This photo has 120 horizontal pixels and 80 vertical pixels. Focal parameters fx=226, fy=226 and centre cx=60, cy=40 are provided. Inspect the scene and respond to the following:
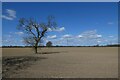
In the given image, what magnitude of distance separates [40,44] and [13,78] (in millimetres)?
40792

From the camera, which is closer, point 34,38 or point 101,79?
point 101,79

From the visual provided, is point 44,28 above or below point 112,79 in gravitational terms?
above

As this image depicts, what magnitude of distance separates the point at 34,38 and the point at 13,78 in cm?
3931

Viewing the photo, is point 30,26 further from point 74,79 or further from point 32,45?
point 74,79

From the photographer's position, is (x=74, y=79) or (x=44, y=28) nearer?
(x=74, y=79)

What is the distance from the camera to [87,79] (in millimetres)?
11914

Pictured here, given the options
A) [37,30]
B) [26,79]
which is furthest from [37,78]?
[37,30]

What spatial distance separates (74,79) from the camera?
39.1ft

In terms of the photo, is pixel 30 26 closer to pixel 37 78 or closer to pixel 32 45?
pixel 32 45

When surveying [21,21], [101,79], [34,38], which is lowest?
[101,79]

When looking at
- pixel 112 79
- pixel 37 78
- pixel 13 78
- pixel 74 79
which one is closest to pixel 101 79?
pixel 112 79

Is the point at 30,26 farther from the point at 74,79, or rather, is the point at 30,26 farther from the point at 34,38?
the point at 74,79

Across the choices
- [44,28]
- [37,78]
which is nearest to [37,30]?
[44,28]

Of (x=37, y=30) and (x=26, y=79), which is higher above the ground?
(x=37, y=30)
